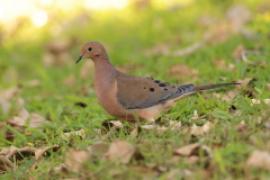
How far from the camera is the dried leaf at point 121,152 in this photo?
4.48m

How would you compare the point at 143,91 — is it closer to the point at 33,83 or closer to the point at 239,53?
the point at 239,53

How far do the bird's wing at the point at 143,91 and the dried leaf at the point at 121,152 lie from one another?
1.13m

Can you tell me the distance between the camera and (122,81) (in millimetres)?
5848

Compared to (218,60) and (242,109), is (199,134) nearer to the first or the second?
(242,109)

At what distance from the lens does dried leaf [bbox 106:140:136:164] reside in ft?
14.7

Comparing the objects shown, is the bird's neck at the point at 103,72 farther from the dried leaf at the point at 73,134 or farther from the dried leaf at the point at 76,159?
the dried leaf at the point at 76,159

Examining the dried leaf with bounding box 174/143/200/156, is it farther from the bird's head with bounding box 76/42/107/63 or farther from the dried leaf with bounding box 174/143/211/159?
→ the bird's head with bounding box 76/42/107/63

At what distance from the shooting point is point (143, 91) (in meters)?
5.85

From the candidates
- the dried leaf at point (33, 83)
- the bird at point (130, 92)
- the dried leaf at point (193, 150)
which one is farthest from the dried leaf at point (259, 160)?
the dried leaf at point (33, 83)

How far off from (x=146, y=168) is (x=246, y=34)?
154 inches

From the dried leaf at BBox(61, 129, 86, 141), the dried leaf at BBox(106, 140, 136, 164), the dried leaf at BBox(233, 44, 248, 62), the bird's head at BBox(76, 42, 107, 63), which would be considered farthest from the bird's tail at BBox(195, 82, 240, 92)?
the dried leaf at BBox(106, 140, 136, 164)

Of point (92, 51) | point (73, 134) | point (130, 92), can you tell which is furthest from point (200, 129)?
point (92, 51)

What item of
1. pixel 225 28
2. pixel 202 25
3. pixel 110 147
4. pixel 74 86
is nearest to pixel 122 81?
pixel 110 147

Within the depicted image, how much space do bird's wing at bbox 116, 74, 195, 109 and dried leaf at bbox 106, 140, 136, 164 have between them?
3.71ft
